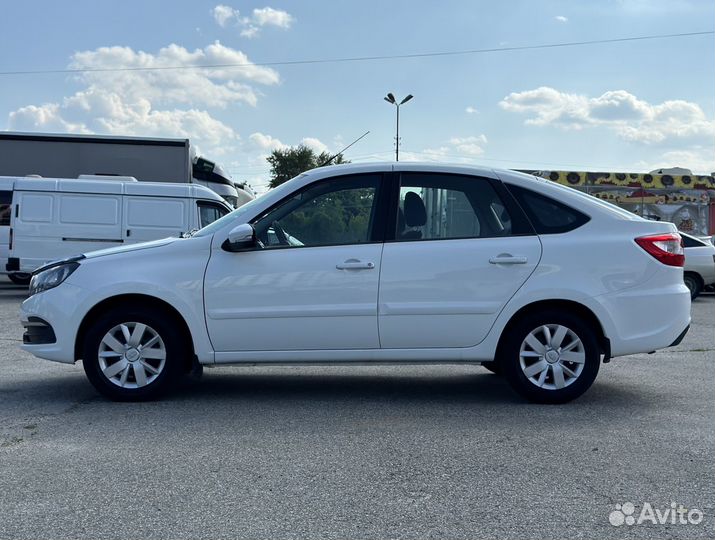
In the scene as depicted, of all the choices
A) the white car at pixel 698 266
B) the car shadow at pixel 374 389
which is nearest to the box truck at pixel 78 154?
the white car at pixel 698 266

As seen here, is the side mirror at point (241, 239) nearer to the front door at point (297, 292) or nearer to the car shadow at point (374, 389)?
the front door at point (297, 292)

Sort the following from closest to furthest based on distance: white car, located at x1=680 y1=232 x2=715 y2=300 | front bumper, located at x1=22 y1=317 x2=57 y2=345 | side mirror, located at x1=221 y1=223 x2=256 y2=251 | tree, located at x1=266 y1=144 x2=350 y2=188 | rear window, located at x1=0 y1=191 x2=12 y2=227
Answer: side mirror, located at x1=221 y1=223 x2=256 y2=251, front bumper, located at x1=22 y1=317 x2=57 y2=345, rear window, located at x1=0 y1=191 x2=12 y2=227, white car, located at x1=680 y1=232 x2=715 y2=300, tree, located at x1=266 y1=144 x2=350 y2=188

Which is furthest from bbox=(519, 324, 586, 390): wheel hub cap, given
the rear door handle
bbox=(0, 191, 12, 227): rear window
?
Answer: bbox=(0, 191, 12, 227): rear window

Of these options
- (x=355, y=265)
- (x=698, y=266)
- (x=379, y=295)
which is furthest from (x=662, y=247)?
(x=698, y=266)

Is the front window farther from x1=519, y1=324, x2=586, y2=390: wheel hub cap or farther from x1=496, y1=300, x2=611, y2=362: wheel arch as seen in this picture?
x1=519, y1=324, x2=586, y2=390: wheel hub cap

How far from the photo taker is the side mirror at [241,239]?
565 centimetres

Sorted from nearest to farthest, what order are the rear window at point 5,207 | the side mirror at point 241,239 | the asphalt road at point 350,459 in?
1. the asphalt road at point 350,459
2. the side mirror at point 241,239
3. the rear window at point 5,207

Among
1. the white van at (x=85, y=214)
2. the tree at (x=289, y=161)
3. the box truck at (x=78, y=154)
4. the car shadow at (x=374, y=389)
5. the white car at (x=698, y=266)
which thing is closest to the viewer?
the car shadow at (x=374, y=389)

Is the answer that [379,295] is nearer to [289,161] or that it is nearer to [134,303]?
[134,303]

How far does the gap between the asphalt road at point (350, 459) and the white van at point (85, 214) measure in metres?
9.52

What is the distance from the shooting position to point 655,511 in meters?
3.68

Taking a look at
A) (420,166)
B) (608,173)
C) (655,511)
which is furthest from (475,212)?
(608,173)

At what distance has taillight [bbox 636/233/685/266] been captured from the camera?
228 inches

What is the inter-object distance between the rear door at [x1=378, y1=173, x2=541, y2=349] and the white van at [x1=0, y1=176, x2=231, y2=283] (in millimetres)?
10639
